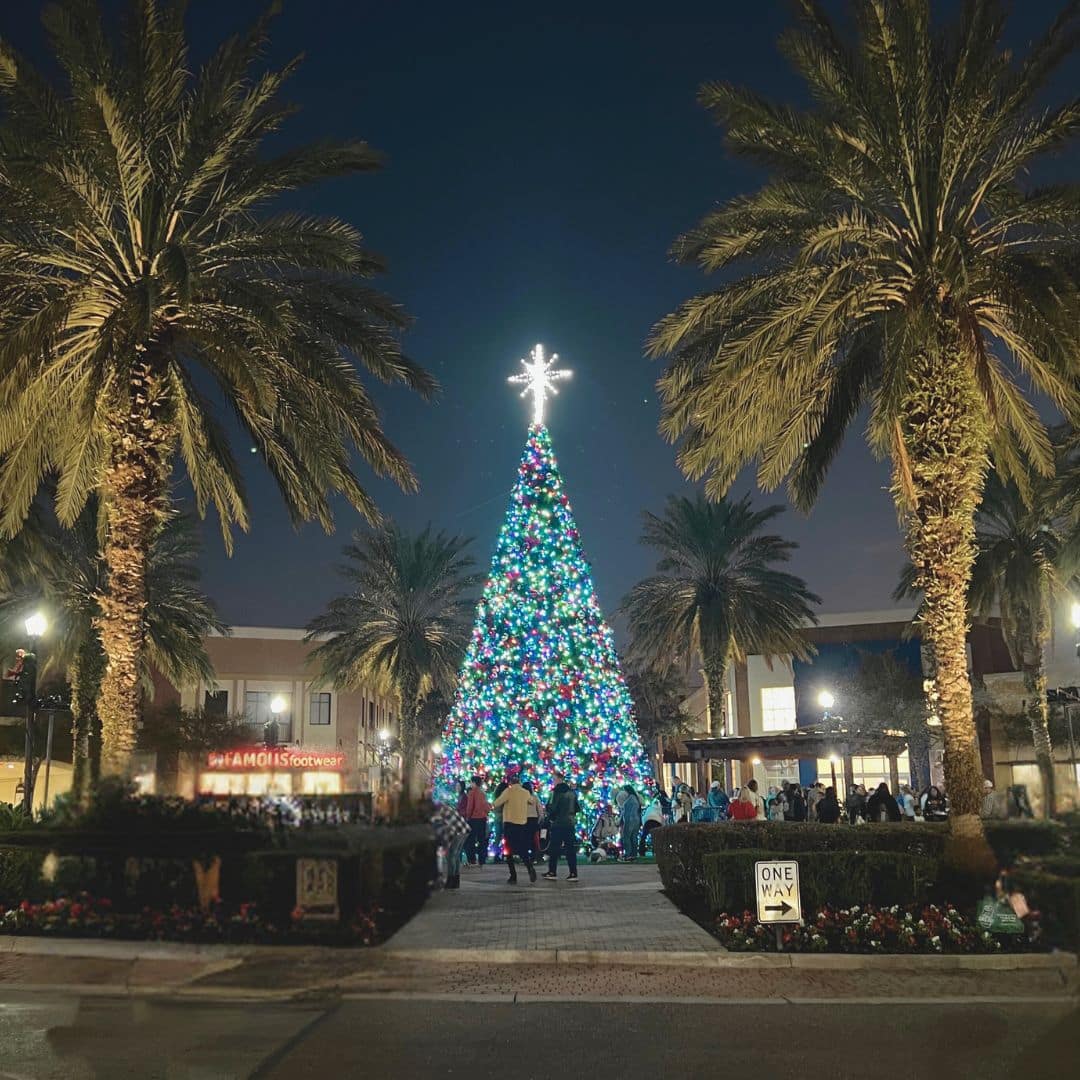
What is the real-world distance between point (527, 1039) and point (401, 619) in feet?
101

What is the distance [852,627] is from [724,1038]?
46.1 m

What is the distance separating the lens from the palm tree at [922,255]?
1380 centimetres

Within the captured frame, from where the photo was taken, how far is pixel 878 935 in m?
11.3

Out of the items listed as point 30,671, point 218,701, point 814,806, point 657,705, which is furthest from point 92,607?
point 657,705

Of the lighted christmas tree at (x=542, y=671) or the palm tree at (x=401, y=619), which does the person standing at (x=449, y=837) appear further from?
the palm tree at (x=401, y=619)

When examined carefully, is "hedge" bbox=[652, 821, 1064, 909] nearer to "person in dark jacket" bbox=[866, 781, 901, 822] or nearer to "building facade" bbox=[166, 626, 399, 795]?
"person in dark jacket" bbox=[866, 781, 901, 822]

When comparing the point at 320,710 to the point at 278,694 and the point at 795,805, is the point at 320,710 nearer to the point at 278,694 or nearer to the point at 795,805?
the point at 278,694

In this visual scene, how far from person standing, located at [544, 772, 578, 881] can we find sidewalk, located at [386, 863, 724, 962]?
0.31 meters

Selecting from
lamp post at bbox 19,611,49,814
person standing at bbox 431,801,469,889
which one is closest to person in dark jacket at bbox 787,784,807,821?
person standing at bbox 431,801,469,889

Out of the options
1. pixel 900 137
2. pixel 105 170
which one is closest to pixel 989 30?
pixel 900 137

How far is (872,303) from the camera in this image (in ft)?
51.0

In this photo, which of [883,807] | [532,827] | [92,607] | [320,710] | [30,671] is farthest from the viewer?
[320,710]

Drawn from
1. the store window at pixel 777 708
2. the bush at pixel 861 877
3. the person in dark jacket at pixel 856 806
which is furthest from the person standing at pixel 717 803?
the store window at pixel 777 708

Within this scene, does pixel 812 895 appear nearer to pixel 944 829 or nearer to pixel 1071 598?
pixel 944 829
